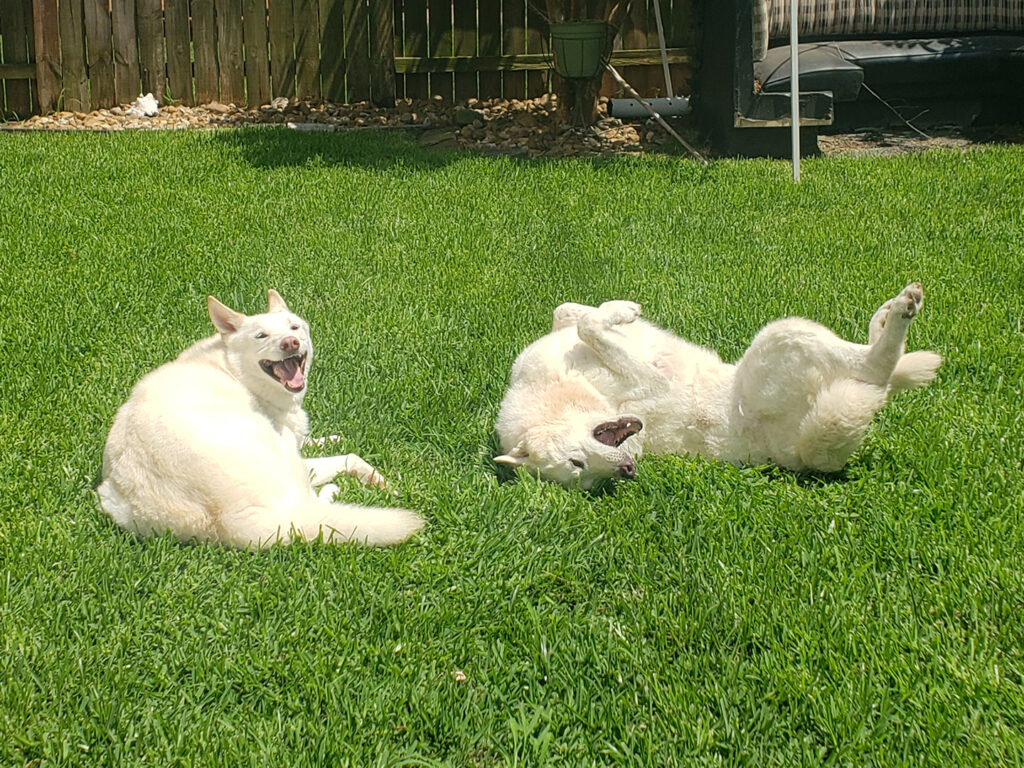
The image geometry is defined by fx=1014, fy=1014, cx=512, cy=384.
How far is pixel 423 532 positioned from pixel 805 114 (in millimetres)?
7484

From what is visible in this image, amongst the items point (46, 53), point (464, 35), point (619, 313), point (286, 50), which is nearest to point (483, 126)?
point (464, 35)

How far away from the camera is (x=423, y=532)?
358 cm

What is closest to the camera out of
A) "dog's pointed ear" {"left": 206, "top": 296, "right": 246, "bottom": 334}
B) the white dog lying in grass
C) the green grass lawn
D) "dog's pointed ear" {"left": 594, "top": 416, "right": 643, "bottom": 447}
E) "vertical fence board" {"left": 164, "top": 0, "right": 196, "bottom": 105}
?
the green grass lawn

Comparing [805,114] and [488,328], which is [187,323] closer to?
[488,328]

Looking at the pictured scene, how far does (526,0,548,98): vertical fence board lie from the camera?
40.2ft

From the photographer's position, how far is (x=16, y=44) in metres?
11.6

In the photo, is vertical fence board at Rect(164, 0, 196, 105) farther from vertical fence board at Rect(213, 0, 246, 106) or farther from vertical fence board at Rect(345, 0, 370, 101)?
vertical fence board at Rect(345, 0, 370, 101)

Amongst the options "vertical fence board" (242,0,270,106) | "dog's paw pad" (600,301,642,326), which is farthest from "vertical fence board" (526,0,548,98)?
"dog's paw pad" (600,301,642,326)

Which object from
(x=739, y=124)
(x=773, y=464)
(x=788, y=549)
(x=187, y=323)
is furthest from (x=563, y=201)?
(x=788, y=549)

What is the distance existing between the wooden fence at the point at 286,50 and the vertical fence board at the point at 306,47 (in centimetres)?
1

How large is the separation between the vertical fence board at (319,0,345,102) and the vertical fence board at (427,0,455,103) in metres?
1.06

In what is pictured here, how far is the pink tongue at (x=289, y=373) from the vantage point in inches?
158

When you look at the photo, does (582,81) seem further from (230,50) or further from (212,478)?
(212,478)

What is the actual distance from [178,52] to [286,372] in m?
9.24
